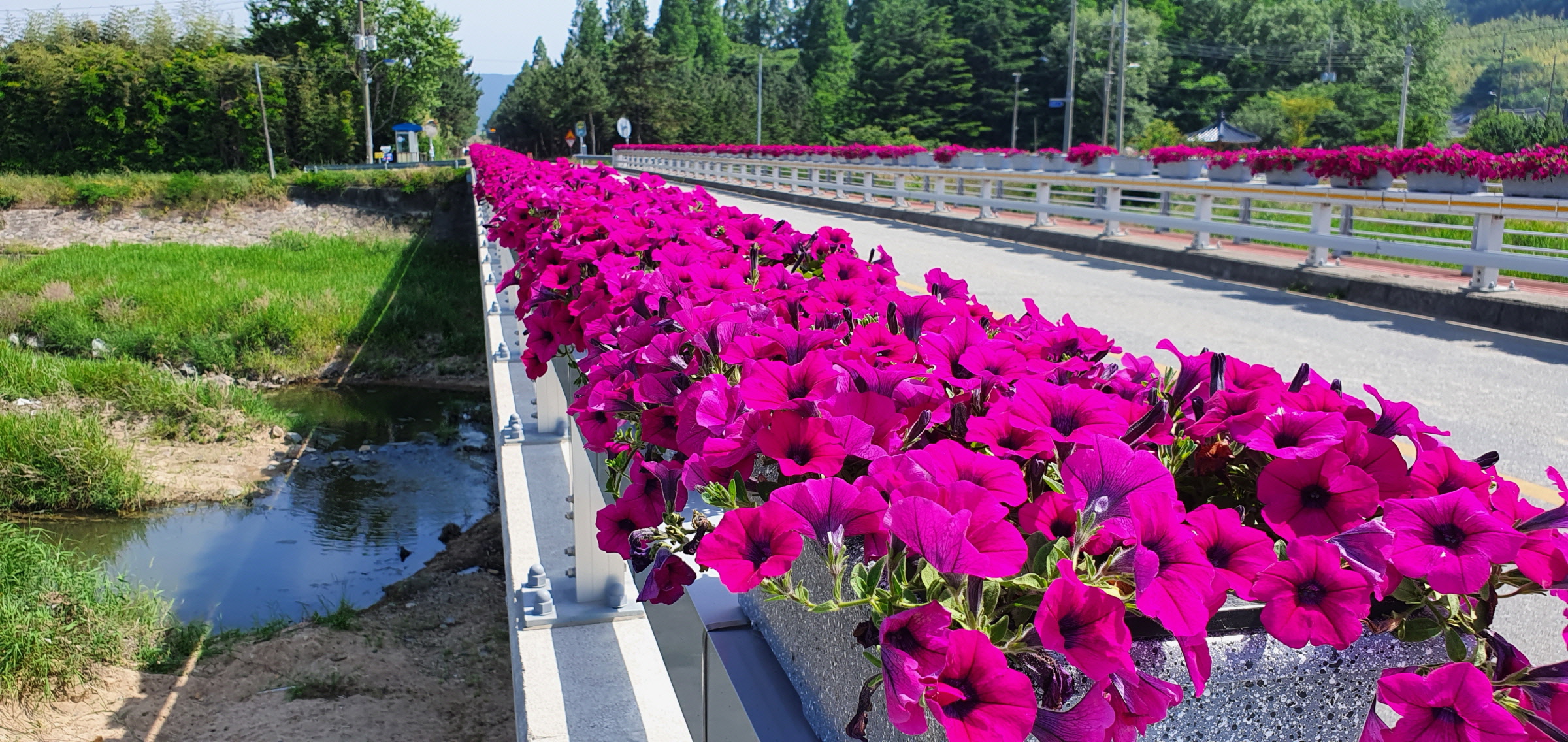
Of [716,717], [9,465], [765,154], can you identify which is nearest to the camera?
[716,717]

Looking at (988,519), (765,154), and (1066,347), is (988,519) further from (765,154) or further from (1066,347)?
(765,154)

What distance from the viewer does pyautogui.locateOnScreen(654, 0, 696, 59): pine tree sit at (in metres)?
124

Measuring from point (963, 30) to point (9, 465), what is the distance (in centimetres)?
7448

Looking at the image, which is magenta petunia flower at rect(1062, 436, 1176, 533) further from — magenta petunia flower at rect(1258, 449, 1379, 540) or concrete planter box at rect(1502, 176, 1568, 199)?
concrete planter box at rect(1502, 176, 1568, 199)

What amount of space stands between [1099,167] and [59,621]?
61.1 ft

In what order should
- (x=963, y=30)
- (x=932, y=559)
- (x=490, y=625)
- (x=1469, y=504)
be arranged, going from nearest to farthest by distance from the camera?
(x=932, y=559) → (x=1469, y=504) → (x=490, y=625) → (x=963, y=30)

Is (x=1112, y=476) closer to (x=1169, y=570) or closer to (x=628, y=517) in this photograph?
(x=1169, y=570)

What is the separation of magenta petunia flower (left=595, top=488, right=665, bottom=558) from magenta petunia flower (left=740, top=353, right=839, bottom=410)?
208 millimetres

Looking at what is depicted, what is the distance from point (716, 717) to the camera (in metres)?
1.61

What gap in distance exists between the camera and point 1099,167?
2241 cm

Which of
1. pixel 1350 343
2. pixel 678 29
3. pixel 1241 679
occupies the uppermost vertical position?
pixel 678 29

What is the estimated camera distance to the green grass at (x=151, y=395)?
19.1m

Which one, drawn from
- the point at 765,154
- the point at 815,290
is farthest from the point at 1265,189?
the point at 765,154

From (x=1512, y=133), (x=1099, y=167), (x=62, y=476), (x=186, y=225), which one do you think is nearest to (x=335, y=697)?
(x=62, y=476)
